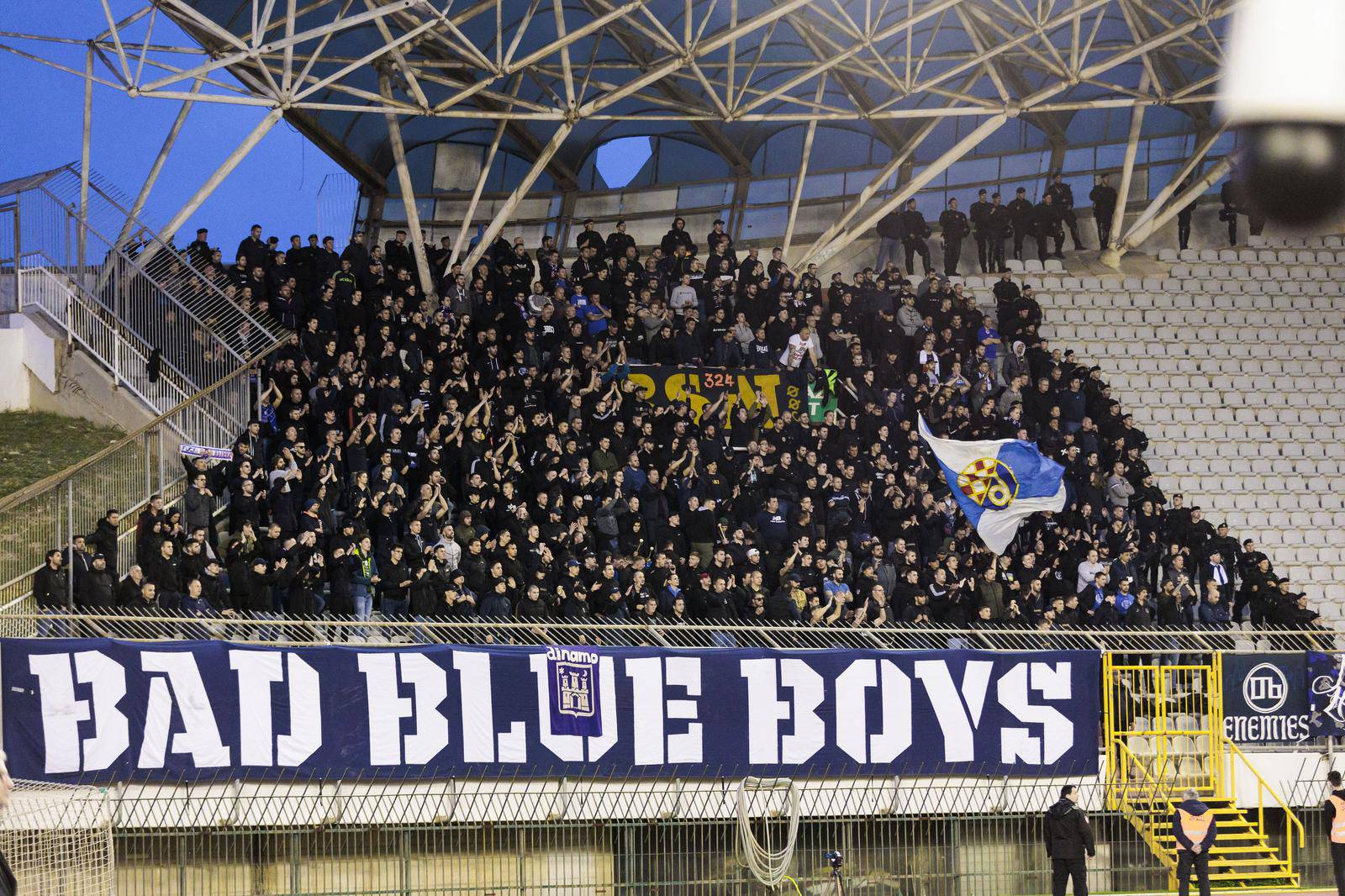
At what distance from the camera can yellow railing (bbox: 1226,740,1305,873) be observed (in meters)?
17.5

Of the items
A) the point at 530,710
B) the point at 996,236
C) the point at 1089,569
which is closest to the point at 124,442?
the point at 530,710

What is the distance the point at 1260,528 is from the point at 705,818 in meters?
14.4

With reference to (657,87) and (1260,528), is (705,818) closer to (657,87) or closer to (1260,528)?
(1260,528)

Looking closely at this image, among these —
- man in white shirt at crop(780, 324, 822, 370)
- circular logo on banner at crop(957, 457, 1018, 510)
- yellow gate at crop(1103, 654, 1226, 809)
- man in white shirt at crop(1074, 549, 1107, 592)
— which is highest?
man in white shirt at crop(780, 324, 822, 370)

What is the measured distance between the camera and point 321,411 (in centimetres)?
2052

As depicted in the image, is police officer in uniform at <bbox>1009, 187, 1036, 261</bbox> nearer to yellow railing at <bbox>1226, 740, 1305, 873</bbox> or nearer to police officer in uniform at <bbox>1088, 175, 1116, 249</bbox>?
police officer in uniform at <bbox>1088, 175, 1116, 249</bbox>

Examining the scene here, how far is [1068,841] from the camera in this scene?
15.6 metres

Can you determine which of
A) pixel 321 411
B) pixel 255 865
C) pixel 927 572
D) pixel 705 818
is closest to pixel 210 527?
→ pixel 321 411

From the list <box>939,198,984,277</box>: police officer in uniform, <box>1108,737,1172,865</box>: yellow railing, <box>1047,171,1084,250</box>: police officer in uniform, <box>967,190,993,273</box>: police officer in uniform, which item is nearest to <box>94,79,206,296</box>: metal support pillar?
<box>939,198,984,277</box>: police officer in uniform

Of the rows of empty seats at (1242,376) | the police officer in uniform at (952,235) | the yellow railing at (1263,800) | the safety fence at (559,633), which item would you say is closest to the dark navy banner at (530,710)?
the safety fence at (559,633)

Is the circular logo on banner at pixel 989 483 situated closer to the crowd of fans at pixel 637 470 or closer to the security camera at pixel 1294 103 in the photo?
the crowd of fans at pixel 637 470

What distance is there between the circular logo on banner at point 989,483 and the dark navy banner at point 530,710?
20.6ft

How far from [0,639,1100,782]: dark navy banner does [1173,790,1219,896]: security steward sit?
2075 millimetres

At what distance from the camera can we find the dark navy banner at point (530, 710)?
47.8ft
